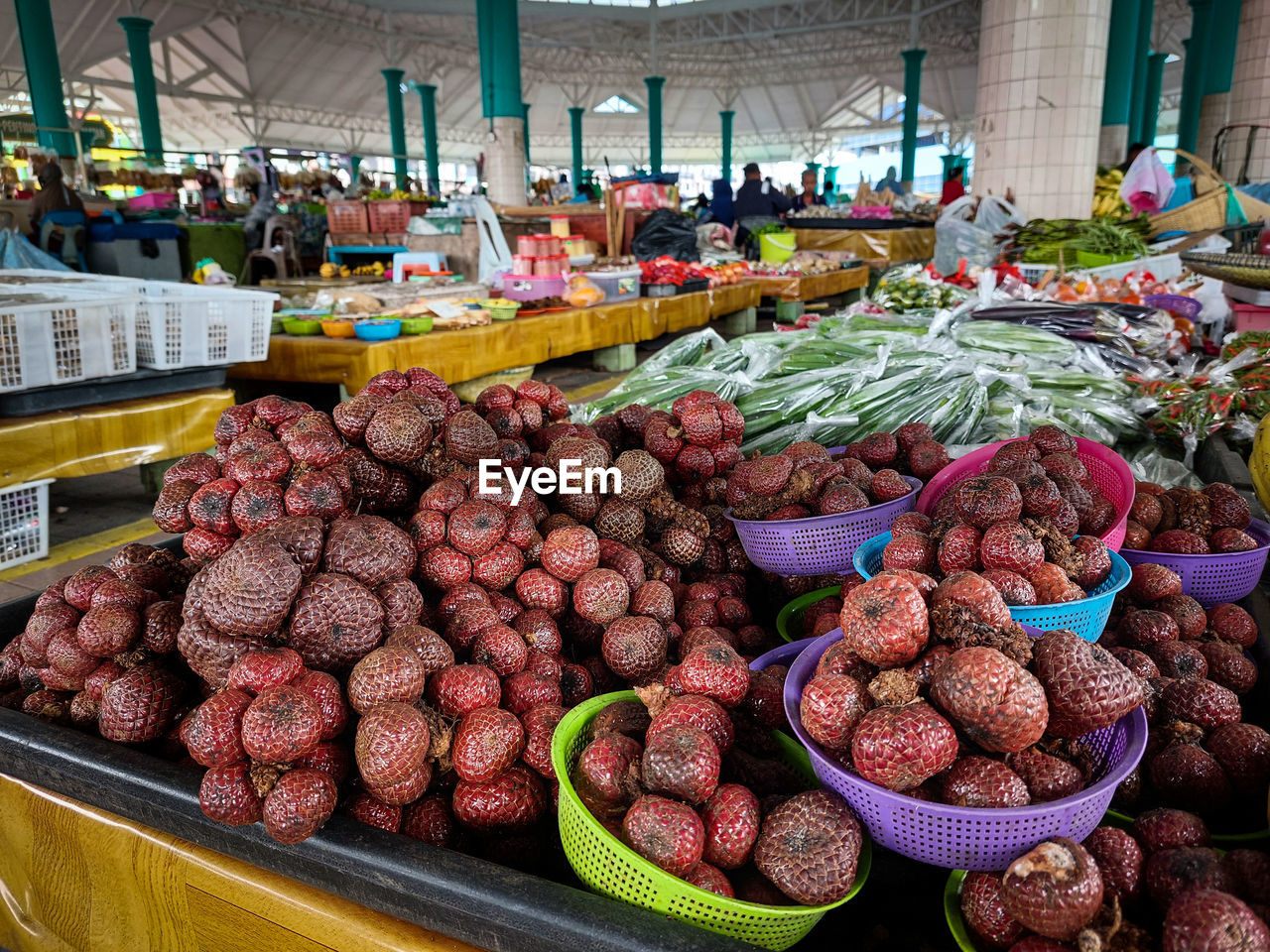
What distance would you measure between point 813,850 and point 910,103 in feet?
93.1

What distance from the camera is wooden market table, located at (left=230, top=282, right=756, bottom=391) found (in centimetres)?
478

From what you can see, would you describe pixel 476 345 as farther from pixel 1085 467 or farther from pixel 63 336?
pixel 1085 467

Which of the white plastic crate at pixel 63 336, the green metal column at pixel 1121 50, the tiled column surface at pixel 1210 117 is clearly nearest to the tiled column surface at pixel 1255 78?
the green metal column at pixel 1121 50

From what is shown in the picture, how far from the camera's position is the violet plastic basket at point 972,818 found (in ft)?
3.46

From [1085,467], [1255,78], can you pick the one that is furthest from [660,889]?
[1255,78]

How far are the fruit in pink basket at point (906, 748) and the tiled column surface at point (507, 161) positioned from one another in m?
13.6

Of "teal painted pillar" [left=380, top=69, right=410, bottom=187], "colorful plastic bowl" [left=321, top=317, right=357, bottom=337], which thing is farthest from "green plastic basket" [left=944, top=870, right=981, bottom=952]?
"teal painted pillar" [left=380, top=69, right=410, bottom=187]

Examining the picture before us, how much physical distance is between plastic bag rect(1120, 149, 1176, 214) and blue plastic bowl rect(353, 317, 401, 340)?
304 inches

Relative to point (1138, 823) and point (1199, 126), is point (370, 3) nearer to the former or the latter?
point (1199, 126)

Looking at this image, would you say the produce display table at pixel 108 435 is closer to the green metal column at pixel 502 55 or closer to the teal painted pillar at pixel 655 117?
the green metal column at pixel 502 55

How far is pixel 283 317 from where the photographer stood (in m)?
5.26

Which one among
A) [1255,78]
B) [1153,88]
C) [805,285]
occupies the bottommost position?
[805,285]

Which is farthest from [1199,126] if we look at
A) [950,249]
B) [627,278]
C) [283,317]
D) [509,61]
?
[283,317]

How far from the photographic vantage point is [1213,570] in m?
1.96
